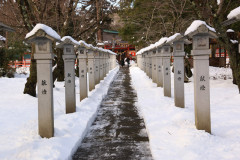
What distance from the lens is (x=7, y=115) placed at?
841 centimetres

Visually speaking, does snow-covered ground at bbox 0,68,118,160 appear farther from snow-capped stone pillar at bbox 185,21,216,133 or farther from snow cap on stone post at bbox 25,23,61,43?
snow-capped stone pillar at bbox 185,21,216,133

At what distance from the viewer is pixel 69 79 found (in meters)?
9.04

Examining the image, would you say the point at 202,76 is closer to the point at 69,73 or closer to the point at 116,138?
the point at 116,138

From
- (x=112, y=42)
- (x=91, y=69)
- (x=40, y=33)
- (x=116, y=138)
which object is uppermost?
(x=112, y=42)

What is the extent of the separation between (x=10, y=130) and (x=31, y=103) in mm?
3403

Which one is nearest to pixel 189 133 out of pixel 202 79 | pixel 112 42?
pixel 202 79

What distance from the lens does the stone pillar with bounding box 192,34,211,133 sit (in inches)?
245

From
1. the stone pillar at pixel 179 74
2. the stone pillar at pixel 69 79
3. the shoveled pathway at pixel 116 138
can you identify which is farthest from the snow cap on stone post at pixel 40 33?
the stone pillar at pixel 179 74

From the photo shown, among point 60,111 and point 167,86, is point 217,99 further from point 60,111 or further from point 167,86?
point 60,111

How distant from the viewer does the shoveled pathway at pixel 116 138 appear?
543 centimetres

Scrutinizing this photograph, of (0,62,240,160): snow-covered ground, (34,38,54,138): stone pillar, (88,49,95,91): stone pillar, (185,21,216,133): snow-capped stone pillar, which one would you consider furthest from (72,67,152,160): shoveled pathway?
(88,49,95,91): stone pillar

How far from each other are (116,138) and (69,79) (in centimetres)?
333

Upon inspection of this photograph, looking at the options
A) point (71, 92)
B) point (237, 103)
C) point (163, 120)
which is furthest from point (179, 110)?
point (71, 92)

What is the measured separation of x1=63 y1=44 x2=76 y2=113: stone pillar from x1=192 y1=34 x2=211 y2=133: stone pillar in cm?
430
